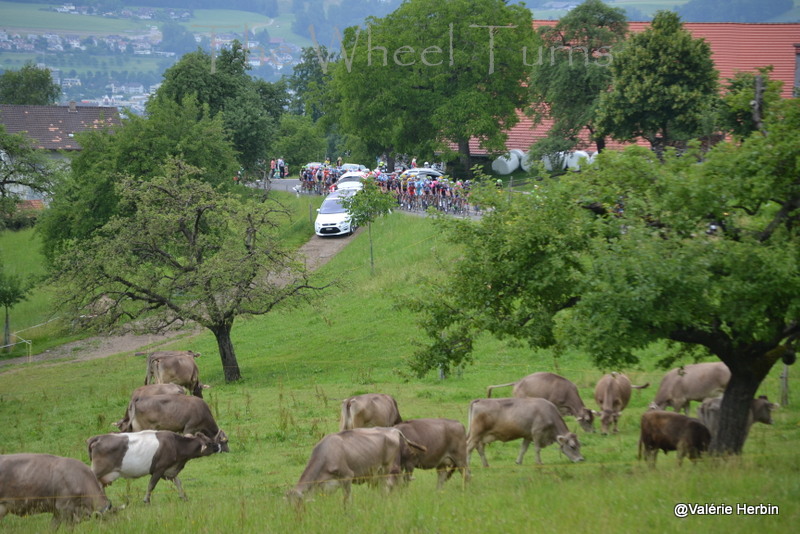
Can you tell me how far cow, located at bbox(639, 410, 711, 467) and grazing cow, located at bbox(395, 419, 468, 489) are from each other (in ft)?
10.2

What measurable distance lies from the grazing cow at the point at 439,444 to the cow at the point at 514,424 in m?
1.03

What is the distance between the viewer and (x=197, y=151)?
150 ft

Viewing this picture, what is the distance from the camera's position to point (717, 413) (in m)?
15.6

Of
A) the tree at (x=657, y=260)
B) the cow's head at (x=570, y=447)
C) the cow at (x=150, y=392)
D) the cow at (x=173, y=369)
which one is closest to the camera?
the tree at (x=657, y=260)

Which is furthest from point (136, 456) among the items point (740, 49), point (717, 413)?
point (740, 49)

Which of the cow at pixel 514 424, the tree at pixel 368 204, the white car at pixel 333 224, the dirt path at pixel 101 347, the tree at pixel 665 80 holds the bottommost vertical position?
the dirt path at pixel 101 347

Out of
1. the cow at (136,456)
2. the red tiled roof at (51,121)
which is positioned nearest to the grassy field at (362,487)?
the cow at (136,456)

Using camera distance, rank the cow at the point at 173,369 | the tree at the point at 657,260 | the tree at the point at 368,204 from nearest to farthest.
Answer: the tree at the point at 657,260 < the cow at the point at 173,369 < the tree at the point at 368,204

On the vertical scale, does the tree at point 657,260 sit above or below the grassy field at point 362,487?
above

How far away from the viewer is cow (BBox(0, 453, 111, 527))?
12562mm

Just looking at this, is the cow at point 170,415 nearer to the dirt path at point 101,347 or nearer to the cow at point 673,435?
the cow at point 673,435

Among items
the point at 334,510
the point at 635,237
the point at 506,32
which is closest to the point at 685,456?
the point at 635,237

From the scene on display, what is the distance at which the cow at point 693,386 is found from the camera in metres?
18.9

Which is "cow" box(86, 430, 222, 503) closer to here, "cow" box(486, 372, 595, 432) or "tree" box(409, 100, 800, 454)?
"tree" box(409, 100, 800, 454)
